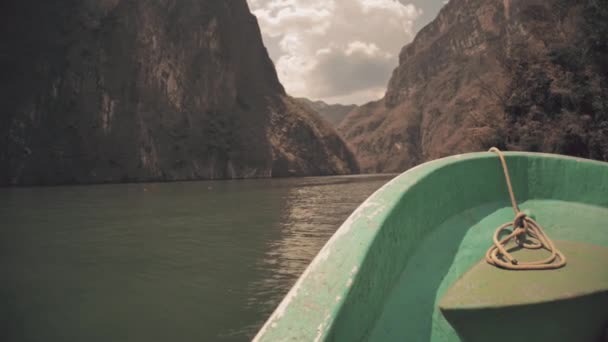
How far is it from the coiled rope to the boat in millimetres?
15

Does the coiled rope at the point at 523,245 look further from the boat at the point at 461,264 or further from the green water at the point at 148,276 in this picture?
the green water at the point at 148,276

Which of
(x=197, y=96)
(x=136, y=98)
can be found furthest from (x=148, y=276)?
(x=197, y=96)

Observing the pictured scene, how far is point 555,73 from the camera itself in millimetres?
15383

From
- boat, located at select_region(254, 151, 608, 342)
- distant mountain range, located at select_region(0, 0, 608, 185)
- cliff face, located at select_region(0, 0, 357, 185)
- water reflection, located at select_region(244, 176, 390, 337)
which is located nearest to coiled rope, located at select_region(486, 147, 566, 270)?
boat, located at select_region(254, 151, 608, 342)

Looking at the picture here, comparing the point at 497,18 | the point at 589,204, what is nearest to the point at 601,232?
the point at 589,204

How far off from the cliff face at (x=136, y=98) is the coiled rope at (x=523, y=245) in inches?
2257

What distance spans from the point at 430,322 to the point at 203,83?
248ft

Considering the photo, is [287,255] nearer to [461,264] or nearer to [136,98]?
[461,264]

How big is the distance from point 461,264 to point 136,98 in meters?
67.2

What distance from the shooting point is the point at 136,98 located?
62188mm

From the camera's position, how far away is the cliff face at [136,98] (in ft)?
173

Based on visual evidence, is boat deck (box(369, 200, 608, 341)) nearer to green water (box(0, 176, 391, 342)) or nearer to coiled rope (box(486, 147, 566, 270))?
coiled rope (box(486, 147, 566, 270))

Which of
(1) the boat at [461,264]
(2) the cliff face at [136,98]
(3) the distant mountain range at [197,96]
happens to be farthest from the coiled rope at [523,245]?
(2) the cliff face at [136,98]

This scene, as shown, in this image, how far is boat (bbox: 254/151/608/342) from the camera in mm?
1267
